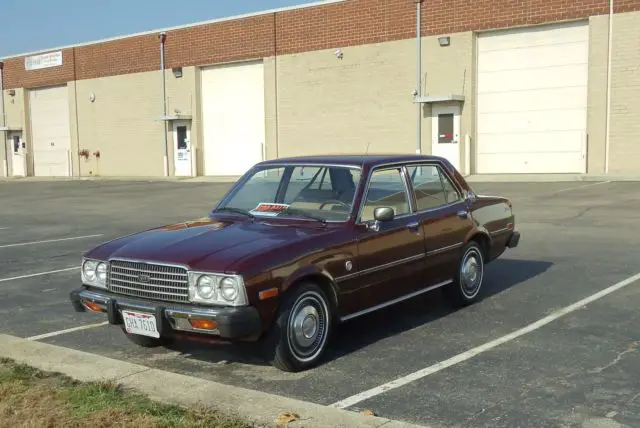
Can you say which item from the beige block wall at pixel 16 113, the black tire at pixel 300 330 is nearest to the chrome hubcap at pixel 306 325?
the black tire at pixel 300 330

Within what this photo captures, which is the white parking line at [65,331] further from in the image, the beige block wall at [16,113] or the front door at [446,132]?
the beige block wall at [16,113]

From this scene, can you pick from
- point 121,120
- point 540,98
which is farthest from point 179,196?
point 121,120

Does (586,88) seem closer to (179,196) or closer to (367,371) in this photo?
(179,196)

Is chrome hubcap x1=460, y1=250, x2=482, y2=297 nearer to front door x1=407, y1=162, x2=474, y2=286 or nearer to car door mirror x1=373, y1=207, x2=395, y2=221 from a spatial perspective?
front door x1=407, y1=162, x2=474, y2=286

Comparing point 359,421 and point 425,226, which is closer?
point 359,421

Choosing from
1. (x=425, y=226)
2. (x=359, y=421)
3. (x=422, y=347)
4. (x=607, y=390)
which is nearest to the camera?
(x=359, y=421)

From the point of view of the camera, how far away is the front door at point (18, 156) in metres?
41.2

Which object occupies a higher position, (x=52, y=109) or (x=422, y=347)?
(x=52, y=109)

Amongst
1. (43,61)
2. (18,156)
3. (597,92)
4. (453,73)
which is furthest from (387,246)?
(18,156)

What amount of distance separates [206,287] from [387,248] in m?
1.74

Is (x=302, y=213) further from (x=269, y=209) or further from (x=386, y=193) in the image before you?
(x=386, y=193)

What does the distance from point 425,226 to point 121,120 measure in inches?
1251

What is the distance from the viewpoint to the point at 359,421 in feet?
13.3

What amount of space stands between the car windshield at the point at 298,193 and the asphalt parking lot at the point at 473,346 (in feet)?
3.74
